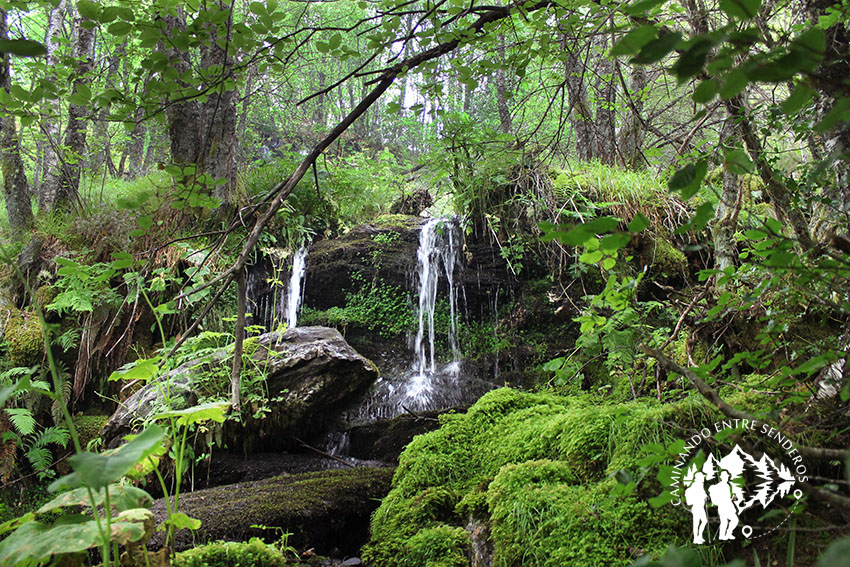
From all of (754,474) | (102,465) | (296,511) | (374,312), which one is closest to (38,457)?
(296,511)

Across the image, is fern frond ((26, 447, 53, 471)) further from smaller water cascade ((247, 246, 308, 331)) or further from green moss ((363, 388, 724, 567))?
green moss ((363, 388, 724, 567))

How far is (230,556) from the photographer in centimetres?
202

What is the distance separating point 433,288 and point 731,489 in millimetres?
5366

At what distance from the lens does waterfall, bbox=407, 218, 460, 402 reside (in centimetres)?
666

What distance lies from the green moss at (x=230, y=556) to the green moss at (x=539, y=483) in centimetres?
62

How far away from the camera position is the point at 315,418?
16.3ft

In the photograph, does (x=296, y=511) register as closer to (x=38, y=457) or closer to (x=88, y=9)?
(x=88, y=9)

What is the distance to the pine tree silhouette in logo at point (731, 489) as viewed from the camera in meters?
1.74

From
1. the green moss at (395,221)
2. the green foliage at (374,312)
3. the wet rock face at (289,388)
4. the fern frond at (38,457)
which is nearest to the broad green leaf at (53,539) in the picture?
the wet rock face at (289,388)

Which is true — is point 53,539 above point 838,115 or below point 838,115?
below

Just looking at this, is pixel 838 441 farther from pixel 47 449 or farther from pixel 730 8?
pixel 47 449

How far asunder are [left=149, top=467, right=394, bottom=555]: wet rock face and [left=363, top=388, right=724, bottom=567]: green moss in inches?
12.8

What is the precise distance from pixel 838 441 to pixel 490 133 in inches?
111

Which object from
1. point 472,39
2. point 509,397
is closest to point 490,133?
point 472,39
